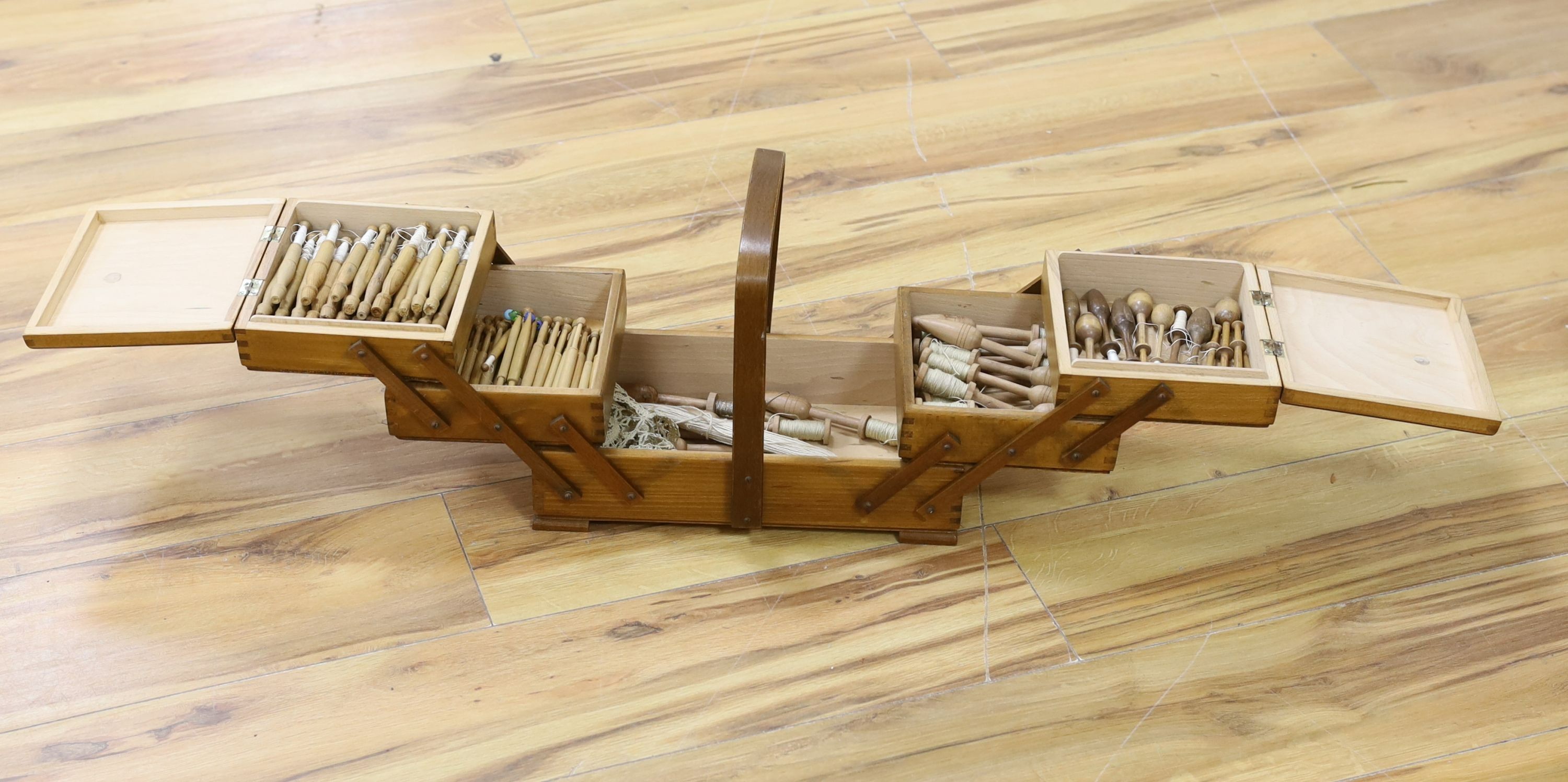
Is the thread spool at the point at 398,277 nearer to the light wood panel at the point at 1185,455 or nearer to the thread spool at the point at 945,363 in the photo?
the thread spool at the point at 945,363

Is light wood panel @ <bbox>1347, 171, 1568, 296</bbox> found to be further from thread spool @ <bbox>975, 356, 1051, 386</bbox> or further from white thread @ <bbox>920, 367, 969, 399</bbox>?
white thread @ <bbox>920, 367, 969, 399</bbox>

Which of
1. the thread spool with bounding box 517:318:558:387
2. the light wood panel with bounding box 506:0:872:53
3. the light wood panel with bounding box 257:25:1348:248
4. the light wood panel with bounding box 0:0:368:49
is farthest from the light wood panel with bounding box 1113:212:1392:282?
the light wood panel with bounding box 0:0:368:49

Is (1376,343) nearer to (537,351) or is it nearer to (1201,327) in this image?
(1201,327)

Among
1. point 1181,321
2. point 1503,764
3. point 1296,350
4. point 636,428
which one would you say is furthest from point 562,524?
point 1503,764

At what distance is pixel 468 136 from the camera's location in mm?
2498

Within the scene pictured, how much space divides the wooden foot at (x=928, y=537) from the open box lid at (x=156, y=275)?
526mm

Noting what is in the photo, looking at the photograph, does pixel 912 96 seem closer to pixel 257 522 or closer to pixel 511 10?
pixel 511 10

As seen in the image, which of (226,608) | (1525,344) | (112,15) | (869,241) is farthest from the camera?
(112,15)

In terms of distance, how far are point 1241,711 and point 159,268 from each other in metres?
1.52

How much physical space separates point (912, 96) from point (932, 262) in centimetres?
50

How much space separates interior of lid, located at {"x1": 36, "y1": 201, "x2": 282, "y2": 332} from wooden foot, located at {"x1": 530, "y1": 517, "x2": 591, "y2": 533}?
1.62 ft

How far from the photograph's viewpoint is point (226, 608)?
67.8 inches

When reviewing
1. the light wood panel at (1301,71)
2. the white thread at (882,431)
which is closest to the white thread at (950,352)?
the white thread at (882,431)

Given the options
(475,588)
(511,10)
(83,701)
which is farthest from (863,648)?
(511,10)
